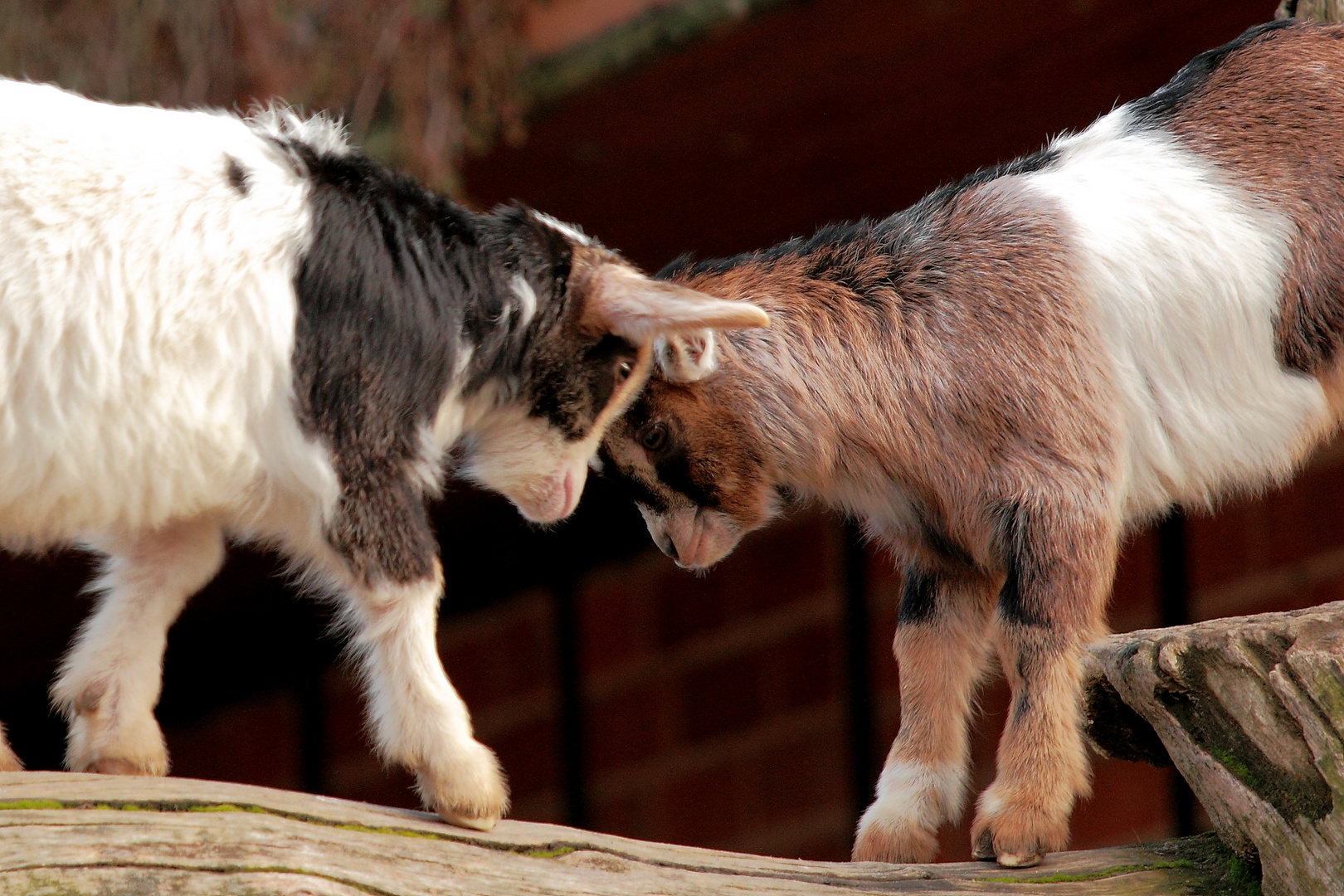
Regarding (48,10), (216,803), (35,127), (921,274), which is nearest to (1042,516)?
(921,274)

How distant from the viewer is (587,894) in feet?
7.82

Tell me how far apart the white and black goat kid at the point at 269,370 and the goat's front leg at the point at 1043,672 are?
672 mm

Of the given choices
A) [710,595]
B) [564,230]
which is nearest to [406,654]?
[564,230]

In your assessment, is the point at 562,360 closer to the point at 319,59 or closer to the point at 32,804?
the point at 32,804

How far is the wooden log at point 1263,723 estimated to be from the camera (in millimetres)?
2305

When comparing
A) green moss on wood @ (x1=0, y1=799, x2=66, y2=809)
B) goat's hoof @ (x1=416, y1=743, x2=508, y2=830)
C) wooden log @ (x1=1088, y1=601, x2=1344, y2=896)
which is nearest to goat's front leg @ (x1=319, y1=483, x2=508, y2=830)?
goat's hoof @ (x1=416, y1=743, x2=508, y2=830)

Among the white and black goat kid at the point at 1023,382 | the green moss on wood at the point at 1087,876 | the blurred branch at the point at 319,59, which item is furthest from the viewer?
the blurred branch at the point at 319,59

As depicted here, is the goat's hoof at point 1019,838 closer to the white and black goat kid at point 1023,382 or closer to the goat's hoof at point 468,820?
the white and black goat kid at point 1023,382

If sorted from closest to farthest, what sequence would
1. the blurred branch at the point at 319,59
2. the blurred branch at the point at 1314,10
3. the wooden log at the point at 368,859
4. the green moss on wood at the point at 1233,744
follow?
the wooden log at the point at 368,859 → the green moss on wood at the point at 1233,744 → the blurred branch at the point at 1314,10 → the blurred branch at the point at 319,59

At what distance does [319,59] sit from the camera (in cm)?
495

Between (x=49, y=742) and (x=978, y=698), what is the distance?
5.32 meters

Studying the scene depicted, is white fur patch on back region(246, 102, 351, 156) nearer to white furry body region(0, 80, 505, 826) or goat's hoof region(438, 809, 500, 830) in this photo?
white furry body region(0, 80, 505, 826)

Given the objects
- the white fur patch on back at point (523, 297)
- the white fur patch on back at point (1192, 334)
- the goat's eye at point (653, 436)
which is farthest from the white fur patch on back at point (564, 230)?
the white fur patch on back at point (1192, 334)

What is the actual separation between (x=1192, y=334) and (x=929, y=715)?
89cm
